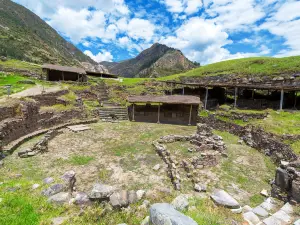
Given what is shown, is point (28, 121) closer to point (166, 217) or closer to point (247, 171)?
point (166, 217)

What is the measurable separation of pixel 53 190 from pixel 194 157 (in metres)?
8.53

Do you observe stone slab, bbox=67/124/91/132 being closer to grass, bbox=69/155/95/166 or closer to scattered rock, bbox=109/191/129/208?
grass, bbox=69/155/95/166

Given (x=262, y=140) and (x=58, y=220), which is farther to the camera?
(x=262, y=140)

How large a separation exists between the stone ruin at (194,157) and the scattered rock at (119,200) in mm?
3209

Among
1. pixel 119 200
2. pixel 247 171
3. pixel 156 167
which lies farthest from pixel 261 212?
pixel 156 167

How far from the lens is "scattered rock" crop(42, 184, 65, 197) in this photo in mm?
6584

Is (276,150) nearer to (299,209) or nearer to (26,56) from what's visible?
(299,209)

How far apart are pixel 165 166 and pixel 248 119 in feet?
46.3

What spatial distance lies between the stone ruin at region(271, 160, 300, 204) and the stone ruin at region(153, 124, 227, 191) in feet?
11.3

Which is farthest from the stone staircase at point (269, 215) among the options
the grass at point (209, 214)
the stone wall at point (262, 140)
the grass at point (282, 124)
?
the grass at point (282, 124)

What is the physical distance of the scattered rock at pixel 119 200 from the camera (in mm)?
6309

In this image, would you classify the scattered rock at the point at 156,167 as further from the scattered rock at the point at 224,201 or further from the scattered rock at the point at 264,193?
the scattered rock at the point at 264,193

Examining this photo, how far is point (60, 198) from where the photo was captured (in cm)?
625

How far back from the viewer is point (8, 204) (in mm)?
5719
